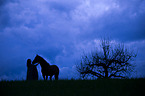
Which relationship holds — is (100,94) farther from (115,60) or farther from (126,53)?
(126,53)

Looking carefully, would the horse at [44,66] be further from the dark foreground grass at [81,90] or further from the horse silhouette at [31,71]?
the dark foreground grass at [81,90]

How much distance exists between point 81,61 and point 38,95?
17.4 meters

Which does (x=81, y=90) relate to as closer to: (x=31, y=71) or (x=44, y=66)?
(x=31, y=71)

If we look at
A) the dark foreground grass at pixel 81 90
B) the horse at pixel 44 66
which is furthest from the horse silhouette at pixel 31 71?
the dark foreground grass at pixel 81 90

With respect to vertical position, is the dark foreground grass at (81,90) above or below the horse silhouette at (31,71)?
below

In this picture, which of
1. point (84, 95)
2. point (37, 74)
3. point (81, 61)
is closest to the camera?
point (84, 95)

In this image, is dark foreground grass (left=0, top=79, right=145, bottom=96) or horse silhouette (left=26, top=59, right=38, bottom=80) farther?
horse silhouette (left=26, top=59, right=38, bottom=80)

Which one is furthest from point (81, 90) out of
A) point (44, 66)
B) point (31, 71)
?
point (44, 66)

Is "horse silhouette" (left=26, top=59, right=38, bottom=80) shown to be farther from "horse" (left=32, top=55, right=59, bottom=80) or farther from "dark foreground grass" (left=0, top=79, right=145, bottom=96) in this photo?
"dark foreground grass" (left=0, top=79, right=145, bottom=96)

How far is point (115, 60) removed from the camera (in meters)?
20.5

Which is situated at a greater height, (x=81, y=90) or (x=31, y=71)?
(x=31, y=71)

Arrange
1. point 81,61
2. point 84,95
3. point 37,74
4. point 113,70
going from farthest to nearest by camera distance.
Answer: point 81,61, point 113,70, point 37,74, point 84,95

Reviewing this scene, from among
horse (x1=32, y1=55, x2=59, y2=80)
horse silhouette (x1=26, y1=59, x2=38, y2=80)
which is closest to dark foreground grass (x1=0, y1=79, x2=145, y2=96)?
horse silhouette (x1=26, y1=59, x2=38, y2=80)

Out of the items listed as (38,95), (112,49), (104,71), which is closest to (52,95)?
(38,95)
